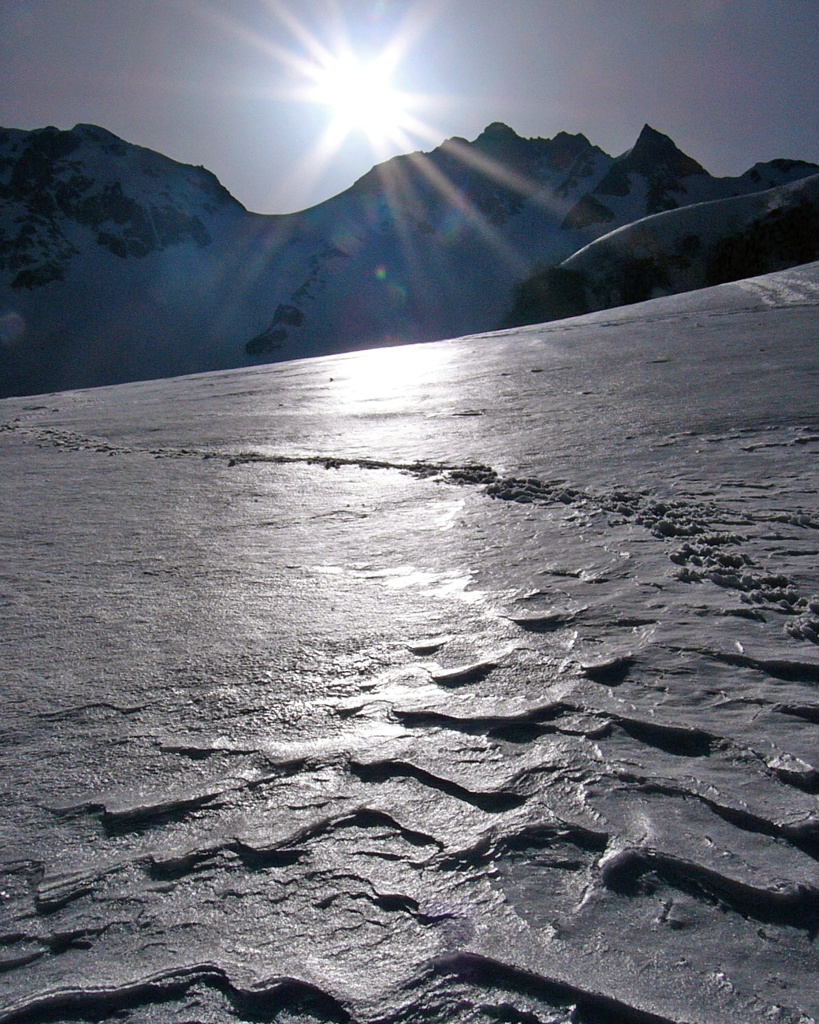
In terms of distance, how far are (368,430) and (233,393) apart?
2791mm

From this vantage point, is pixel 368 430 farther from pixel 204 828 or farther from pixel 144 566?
pixel 204 828

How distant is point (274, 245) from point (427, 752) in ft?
250

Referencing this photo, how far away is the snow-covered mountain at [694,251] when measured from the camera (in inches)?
724

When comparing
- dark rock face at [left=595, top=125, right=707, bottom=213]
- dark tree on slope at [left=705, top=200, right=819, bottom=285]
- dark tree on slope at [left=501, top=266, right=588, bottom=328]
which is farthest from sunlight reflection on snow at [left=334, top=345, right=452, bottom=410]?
dark rock face at [left=595, top=125, right=707, bottom=213]

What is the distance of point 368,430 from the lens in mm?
3578

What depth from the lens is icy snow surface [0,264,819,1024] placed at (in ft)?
2.19

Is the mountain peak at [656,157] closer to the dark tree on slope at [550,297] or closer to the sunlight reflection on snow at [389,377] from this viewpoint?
the dark tree on slope at [550,297]

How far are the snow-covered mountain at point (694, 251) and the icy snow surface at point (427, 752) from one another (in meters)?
18.3

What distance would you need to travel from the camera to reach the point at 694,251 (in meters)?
18.8

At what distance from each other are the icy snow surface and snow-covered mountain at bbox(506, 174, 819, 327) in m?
18.3

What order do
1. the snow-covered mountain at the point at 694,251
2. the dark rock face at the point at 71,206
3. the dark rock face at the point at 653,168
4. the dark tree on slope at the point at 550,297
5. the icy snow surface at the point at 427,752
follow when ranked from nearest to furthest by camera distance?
the icy snow surface at the point at 427,752 < the snow-covered mountain at the point at 694,251 < the dark tree on slope at the point at 550,297 < the dark rock face at the point at 653,168 < the dark rock face at the point at 71,206

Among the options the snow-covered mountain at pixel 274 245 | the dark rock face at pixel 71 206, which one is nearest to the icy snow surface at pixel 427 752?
the snow-covered mountain at pixel 274 245

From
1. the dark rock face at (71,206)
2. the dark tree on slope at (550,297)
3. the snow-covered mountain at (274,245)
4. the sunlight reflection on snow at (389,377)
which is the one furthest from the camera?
the dark rock face at (71,206)

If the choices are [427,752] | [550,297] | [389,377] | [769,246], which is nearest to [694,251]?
[769,246]
